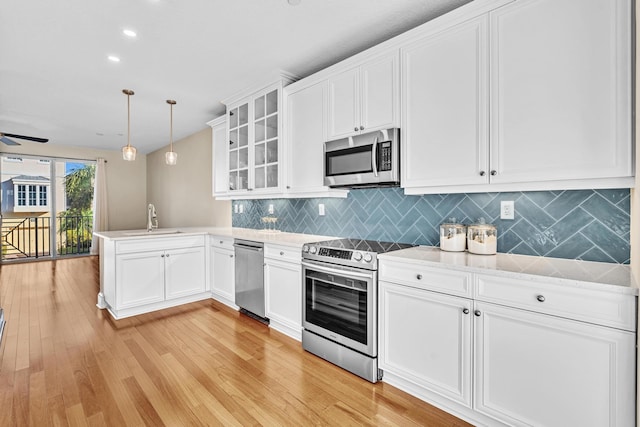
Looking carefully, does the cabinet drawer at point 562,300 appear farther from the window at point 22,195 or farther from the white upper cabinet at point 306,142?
the window at point 22,195

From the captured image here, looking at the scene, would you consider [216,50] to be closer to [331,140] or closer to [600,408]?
[331,140]

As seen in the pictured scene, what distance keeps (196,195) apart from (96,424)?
14.7 feet

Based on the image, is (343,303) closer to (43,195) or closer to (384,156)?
(384,156)

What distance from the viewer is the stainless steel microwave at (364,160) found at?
229 cm

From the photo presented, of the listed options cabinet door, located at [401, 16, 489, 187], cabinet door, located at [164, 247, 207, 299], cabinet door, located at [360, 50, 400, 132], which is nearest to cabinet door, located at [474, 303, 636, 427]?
cabinet door, located at [401, 16, 489, 187]

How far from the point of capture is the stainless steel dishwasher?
3.15 meters

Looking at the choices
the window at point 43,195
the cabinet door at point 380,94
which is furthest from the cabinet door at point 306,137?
the window at point 43,195

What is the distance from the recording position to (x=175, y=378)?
2203 mm

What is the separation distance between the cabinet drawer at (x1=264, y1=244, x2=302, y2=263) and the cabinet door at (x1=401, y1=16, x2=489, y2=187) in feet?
3.64

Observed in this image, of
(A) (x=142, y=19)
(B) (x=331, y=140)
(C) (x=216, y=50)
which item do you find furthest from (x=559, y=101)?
(A) (x=142, y=19)

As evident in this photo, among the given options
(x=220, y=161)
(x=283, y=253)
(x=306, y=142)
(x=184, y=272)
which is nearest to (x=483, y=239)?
(x=283, y=253)

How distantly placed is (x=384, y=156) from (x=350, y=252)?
0.76 metres

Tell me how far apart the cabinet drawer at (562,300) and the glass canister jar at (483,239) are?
400mm

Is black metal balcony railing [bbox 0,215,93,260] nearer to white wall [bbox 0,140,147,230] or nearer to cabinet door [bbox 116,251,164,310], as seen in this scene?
white wall [bbox 0,140,147,230]
